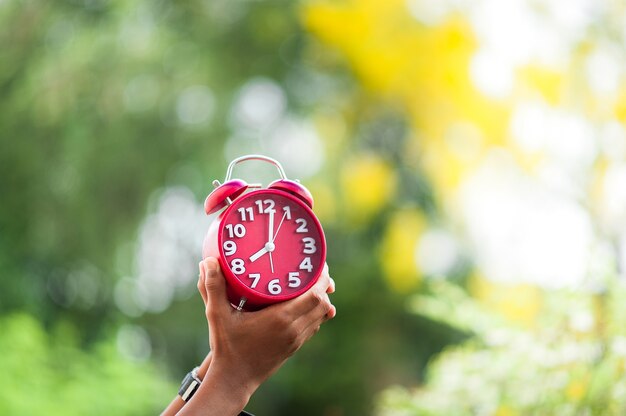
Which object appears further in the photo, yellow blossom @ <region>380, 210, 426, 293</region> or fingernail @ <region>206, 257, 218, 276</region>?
yellow blossom @ <region>380, 210, 426, 293</region>

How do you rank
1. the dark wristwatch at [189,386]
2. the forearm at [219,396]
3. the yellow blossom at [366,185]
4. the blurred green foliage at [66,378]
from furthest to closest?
the yellow blossom at [366,185]
the blurred green foliage at [66,378]
the dark wristwatch at [189,386]
the forearm at [219,396]

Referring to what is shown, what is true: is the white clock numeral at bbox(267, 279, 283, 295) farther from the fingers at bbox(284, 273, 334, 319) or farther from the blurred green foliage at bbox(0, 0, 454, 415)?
the blurred green foliage at bbox(0, 0, 454, 415)

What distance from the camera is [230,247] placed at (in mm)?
1169

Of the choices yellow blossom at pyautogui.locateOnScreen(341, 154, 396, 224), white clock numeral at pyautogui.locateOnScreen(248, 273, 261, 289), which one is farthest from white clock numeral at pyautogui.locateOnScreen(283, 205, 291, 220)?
yellow blossom at pyautogui.locateOnScreen(341, 154, 396, 224)

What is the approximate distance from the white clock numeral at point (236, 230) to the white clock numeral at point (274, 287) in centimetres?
8

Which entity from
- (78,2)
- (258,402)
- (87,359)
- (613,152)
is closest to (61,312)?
(87,359)

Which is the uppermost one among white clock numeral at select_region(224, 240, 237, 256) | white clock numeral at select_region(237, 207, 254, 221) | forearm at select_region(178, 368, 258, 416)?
white clock numeral at select_region(237, 207, 254, 221)

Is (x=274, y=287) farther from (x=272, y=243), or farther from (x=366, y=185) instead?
(x=366, y=185)

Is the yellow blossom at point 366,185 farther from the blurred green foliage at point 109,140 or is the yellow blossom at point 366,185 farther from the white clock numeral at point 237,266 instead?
the white clock numeral at point 237,266

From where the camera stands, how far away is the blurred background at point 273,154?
16.6 feet

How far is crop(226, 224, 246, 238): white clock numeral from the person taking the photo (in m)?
1.18

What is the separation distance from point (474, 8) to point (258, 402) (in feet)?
12.6

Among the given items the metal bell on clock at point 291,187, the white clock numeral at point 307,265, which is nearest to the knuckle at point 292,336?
the white clock numeral at point 307,265

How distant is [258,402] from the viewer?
7.63 metres
